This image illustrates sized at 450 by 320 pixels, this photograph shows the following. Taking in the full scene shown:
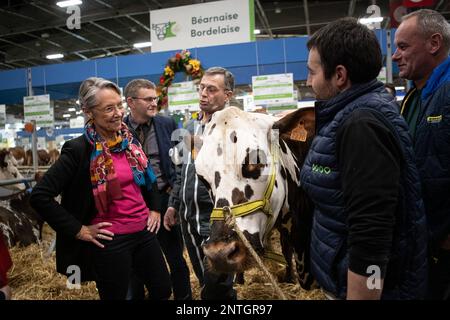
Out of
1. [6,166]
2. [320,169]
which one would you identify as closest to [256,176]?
[320,169]

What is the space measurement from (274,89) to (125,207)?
3265mm

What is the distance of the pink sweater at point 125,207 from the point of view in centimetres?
197

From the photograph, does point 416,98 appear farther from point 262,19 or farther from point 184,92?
point 262,19

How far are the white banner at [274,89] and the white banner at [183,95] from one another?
0.85 m

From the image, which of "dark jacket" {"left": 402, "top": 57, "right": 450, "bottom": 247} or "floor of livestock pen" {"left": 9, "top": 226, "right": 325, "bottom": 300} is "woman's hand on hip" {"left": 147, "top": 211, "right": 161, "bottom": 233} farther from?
"dark jacket" {"left": 402, "top": 57, "right": 450, "bottom": 247}

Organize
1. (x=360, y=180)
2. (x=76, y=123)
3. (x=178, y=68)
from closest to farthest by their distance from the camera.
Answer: (x=360, y=180) → (x=178, y=68) → (x=76, y=123)

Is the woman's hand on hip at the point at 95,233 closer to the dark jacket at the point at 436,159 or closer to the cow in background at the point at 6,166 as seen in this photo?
the dark jacket at the point at 436,159

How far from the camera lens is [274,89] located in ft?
15.8

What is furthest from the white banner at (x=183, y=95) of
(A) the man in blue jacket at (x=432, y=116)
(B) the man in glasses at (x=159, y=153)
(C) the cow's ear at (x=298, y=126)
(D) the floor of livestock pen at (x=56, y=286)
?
(A) the man in blue jacket at (x=432, y=116)

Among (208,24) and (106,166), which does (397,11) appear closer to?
(106,166)

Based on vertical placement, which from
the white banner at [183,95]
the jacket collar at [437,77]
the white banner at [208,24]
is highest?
the white banner at [208,24]
